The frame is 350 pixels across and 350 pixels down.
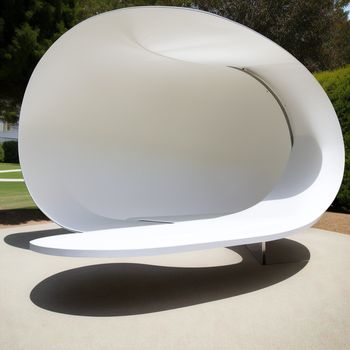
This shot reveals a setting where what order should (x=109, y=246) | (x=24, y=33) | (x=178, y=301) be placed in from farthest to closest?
(x=24, y=33), (x=178, y=301), (x=109, y=246)

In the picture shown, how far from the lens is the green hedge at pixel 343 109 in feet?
24.3

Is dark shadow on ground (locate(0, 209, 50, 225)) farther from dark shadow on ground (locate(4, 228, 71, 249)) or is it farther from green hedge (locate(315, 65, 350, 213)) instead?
green hedge (locate(315, 65, 350, 213))

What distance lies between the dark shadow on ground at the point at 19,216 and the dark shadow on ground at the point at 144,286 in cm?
356

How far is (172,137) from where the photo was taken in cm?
588

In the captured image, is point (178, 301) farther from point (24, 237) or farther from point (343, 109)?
point (343, 109)

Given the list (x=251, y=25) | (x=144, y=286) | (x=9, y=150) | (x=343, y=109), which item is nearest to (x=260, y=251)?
(x=144, y=286)

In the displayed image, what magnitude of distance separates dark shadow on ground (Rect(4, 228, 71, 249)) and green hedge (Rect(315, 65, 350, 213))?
16.5 ft

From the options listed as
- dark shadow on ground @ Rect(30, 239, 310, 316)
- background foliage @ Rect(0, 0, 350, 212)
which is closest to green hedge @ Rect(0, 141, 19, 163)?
background foliage @ Rect(0, 0, 350, 212)

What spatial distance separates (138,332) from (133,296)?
741 mm

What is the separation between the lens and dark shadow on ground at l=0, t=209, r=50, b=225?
7.37 meters

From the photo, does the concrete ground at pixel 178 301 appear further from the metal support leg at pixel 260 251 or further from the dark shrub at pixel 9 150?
the dark shrub at pixel 9 150

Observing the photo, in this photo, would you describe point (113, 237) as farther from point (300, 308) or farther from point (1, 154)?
Result: point (1, 154)

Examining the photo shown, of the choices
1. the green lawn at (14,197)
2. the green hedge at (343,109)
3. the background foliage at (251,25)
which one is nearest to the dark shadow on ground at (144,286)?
the green hedge at (343,109)

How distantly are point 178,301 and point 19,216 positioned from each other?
541 cm
